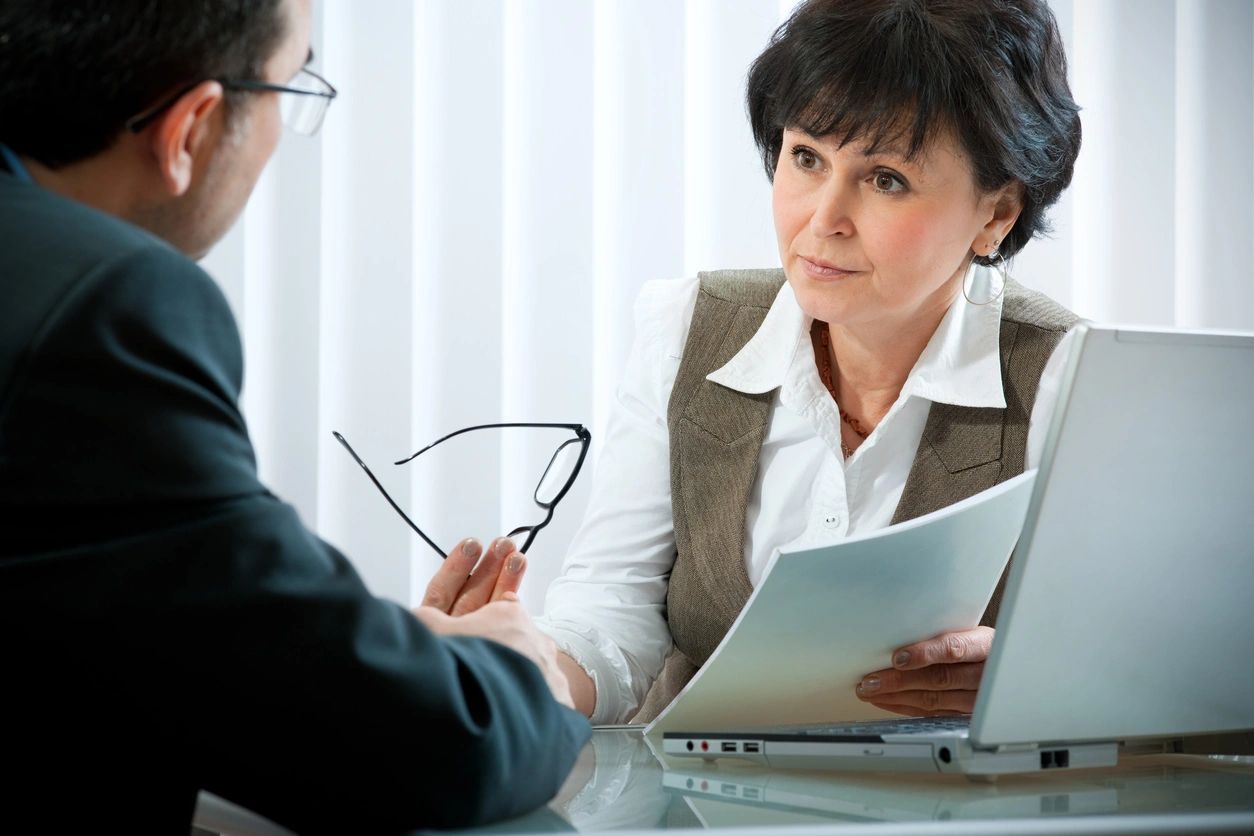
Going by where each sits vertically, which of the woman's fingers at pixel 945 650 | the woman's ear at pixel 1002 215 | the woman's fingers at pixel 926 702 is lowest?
the woman's fingers at pixel 926 702

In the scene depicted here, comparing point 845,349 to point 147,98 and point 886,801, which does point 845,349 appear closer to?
point 886,801

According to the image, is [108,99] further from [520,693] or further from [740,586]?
[740,586]

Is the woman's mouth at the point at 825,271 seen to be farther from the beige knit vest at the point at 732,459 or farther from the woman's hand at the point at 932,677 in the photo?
the woman's hand at the point at 932,677

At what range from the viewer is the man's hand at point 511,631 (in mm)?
904

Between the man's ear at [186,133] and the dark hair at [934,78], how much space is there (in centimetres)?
87

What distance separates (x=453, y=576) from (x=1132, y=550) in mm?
636

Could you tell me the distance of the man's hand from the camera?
90 centimetres

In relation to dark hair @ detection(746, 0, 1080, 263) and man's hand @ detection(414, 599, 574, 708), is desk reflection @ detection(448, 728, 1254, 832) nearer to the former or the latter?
man's hand @ detection(414, 599, 574, 708)

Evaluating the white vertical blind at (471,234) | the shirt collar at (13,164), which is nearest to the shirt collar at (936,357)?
the white vertical blind at (471,234)

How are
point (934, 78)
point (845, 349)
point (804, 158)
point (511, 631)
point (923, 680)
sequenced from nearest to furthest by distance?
point (511, 631) < point (923, 680) < point (934, 78) < point (804, 158) < point (845, 349)

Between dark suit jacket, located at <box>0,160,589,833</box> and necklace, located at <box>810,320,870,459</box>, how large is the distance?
41.2 inches

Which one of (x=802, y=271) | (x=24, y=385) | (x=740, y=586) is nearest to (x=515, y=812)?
(x=24, y=385)

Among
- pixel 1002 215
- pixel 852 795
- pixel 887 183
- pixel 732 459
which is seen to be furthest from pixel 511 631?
pixel 1002 215

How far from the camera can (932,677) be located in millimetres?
1155
